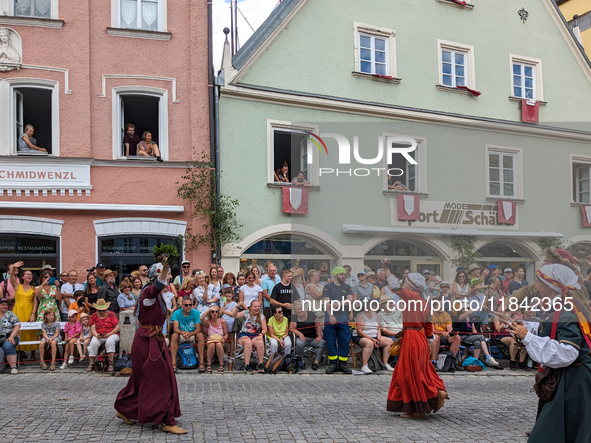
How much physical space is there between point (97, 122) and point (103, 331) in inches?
226

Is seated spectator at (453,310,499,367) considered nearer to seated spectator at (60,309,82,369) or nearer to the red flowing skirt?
the red flowing skirt

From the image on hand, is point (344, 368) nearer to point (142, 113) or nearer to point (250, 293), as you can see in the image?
point (250, 293)

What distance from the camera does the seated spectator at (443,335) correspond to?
40.2 feet

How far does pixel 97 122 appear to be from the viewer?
49.5ft

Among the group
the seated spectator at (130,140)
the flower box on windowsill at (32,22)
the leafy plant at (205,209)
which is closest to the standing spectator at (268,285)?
the leafy plant at (205,209)

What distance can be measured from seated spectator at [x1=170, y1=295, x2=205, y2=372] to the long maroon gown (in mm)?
4453

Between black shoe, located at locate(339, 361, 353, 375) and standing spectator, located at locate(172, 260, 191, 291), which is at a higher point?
standing spectator, located at locate(172, 260, 191, 291)

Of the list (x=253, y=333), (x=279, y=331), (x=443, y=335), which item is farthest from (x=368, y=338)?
(x=253, y=333)

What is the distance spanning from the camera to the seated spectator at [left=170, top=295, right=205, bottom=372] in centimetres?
1154

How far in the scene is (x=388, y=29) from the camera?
1794 cm

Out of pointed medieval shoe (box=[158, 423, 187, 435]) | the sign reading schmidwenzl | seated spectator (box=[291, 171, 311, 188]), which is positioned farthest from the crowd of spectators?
pointed medieval shoe (box=[158, 423, 187, 435])

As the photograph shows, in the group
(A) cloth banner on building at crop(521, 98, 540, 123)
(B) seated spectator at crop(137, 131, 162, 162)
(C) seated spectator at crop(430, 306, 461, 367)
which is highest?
(A) cloth banner on building at crop(521, 98, 540, 123)

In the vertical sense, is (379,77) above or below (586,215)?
above

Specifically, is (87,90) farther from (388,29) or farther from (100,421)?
(100,421)
